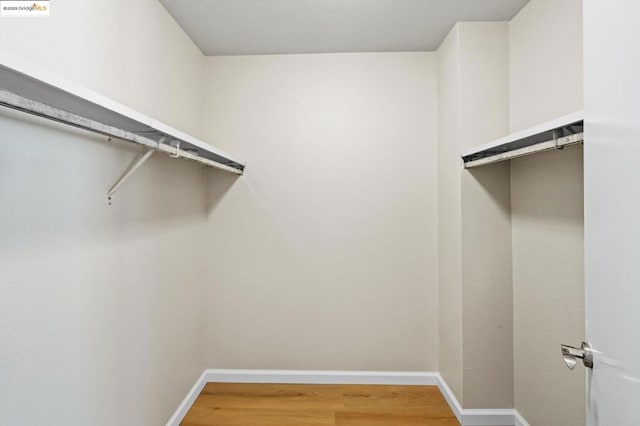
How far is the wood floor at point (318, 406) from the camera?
219cm

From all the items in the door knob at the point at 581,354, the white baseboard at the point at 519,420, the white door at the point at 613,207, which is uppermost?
the white door at the point at 613,207

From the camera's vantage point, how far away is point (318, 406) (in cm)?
234

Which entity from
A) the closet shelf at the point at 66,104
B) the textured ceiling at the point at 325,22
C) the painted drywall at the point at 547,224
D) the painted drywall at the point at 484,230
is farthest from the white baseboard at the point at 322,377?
the textured ceiling at the point at 325,22

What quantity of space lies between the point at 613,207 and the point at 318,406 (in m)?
2.12

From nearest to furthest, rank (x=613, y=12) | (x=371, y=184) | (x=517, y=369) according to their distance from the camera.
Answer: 1. (x=613, y=12)
2. (x=517, y=369)
3. (x=371, y=184)

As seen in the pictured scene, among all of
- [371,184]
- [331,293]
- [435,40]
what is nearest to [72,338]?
[331,293]

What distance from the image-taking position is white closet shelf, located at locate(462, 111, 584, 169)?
3.83 ft

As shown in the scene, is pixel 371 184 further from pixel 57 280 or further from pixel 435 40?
pixel 57 280

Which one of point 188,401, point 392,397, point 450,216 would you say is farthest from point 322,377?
point 450,216

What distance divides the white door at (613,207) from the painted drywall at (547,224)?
2.83 ft

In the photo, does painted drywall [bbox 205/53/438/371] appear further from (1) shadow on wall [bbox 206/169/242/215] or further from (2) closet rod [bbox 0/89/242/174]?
(2) closet rod [bbox 0/89/242/174]

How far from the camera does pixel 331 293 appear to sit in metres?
2.69

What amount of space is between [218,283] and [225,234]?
0.38m

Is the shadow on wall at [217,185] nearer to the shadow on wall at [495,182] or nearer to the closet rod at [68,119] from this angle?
the closet rod at [68,119]
